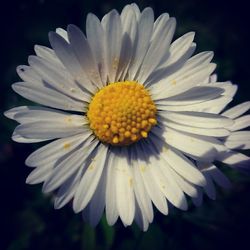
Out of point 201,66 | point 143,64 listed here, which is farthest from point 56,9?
point 201,66

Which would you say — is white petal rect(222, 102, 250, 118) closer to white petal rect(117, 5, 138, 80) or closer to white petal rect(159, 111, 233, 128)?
white petal rect(159, 111, 233, 128)

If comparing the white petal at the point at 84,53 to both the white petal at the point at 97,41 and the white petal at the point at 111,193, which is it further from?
the white petal at the point at 111,193

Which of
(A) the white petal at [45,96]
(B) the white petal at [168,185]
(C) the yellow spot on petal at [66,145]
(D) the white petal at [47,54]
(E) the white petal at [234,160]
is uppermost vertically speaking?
(D) the white petal at [47,54]

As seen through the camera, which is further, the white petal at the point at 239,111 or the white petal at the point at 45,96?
the white petal at the point at 239,111

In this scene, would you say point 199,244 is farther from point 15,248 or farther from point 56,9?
point 56,9

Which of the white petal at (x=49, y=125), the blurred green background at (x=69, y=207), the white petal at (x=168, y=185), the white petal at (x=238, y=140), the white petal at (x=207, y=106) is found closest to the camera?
the white petal at (x=49, y=125)

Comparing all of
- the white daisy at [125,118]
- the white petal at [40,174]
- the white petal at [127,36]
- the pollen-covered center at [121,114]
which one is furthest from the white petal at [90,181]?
the white petal at [127,36]

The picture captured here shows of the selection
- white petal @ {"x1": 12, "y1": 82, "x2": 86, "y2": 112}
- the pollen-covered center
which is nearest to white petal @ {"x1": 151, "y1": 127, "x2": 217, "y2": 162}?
the pollen-covered center
